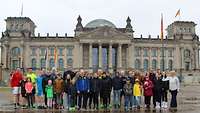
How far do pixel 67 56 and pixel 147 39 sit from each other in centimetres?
2195

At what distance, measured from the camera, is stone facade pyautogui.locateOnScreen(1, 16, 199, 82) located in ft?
354

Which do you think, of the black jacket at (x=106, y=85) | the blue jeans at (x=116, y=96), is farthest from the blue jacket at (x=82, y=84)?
the blue jeans at (x=116, y=96)

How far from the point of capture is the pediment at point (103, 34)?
107 meters

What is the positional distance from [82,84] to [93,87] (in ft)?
2.01

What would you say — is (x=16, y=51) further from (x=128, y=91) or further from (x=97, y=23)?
(x=128, y=91)

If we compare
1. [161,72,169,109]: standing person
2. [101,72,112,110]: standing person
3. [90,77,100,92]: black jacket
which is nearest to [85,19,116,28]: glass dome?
[161,72,169,109]: standing person

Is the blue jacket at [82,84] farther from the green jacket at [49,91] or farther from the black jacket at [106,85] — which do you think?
the green jacket at [49,91]

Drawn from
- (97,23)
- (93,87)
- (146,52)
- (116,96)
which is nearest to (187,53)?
(146,52)

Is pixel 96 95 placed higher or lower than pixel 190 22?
lower

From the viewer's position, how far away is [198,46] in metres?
115

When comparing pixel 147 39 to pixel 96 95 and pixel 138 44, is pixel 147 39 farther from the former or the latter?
pixel 96 95

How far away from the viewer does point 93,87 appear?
21.4 m

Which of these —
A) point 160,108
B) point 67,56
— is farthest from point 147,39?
point 160,108

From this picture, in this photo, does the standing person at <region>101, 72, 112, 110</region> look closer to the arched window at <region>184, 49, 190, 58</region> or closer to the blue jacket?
the blue jacket
